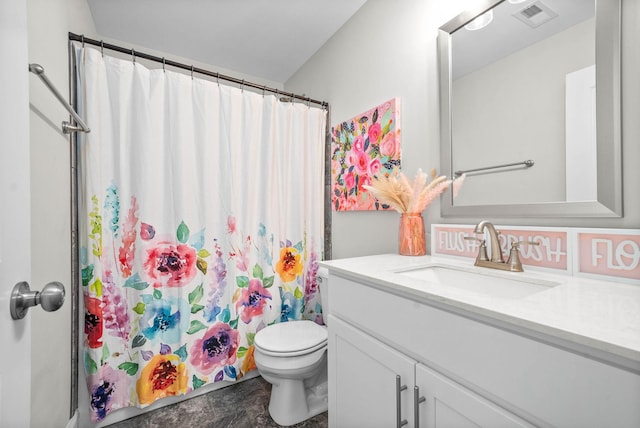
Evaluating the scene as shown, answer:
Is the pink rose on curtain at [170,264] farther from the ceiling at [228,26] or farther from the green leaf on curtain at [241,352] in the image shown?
the ceiling at [228,26]

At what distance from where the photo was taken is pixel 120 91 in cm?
145

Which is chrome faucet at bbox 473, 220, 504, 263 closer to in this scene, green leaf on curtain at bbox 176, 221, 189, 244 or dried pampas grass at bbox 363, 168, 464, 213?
dried pampas grass at bbox 363, 168, 464, 213

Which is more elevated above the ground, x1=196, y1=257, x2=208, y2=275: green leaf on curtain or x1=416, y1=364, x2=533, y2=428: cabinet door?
x1=196, y1=257, x2=208, y2=275: green leaf on curtain

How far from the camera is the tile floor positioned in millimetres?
1433

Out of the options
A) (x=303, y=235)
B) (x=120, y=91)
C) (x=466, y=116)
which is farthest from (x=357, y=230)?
(x=120, y=91)

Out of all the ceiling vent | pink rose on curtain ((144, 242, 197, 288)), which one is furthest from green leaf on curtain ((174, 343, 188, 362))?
the ceiling vent

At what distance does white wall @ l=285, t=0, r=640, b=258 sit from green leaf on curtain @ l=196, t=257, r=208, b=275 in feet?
2.99

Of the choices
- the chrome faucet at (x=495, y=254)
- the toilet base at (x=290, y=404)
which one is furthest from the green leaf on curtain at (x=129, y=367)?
the chrome faucet at (x=495, y=254)

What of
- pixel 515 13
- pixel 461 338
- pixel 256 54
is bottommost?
pixel 461 338

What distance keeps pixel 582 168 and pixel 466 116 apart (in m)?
0.48

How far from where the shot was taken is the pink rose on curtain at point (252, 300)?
1.75m

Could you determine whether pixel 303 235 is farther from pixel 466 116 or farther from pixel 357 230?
pixel 466 116

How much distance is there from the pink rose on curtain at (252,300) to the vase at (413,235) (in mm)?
972

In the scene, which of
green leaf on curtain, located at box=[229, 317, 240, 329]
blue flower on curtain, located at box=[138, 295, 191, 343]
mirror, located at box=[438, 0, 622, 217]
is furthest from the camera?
green leaf on curtain, located at box=[229, 317, 240, 329]
